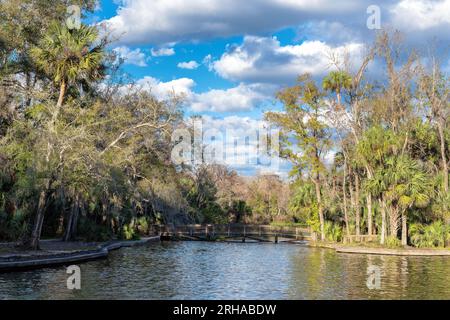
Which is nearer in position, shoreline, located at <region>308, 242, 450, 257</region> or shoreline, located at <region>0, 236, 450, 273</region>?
shoreline, located at <region>0, 236, 450, 273</region>

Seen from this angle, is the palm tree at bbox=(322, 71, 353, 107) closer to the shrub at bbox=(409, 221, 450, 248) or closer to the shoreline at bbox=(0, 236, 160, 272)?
the shrub at bbox=(409, 221, 450, 248)

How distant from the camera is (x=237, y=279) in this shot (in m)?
23.1

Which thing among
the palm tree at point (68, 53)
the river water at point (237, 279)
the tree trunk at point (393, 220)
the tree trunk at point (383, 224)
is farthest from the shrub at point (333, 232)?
the palm tree at point (68, 53)

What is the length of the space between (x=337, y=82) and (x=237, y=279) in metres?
29.0

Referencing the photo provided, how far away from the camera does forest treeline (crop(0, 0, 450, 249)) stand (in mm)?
29844

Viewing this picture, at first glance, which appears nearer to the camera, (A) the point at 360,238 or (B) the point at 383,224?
(B) the point at 383,224

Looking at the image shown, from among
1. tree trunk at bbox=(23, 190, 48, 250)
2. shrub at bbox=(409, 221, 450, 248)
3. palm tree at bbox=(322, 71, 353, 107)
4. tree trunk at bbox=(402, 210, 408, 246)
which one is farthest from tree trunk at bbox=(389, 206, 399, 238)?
tree trunk at bbox=(23, 190, 48, 250)

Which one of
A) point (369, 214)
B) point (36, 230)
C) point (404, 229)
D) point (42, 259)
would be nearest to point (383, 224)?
point (404, 229)

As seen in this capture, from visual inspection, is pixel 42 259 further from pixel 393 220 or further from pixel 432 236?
pixel 432 236

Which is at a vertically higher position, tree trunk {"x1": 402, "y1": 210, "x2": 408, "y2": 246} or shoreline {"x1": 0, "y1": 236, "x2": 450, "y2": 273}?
tree trunk {"x1": 402, "y1": 210, "x2": 408, "y2": 246}

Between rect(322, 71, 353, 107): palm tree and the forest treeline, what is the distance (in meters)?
0.10

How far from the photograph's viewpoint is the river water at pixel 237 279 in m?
18.5

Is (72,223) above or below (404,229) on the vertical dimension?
above
